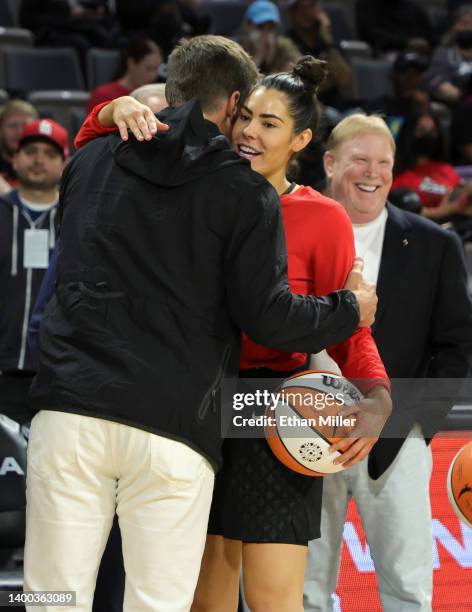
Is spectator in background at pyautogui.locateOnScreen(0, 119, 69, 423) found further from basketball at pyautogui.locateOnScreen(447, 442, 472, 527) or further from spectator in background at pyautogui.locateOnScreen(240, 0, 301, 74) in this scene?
spectator in background at pyautogui.locateOnScreen(240, 0, 301, 74)

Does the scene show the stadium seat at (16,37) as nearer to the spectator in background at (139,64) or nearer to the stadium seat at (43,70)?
the stadium seat at (43,70)

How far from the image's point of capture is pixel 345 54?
9.77 metres

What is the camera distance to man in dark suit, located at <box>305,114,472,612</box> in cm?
343

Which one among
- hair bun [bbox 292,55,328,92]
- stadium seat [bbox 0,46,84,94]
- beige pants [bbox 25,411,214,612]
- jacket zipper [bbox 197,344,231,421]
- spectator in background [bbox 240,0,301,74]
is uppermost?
hair bun [bbox 292,55,328,92]

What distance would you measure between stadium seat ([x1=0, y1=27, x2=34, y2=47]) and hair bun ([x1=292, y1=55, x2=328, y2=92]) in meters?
6.45

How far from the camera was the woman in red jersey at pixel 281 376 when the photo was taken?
2.87 metres

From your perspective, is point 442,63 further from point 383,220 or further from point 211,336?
point 211,336

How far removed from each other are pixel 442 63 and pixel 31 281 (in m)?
5.57

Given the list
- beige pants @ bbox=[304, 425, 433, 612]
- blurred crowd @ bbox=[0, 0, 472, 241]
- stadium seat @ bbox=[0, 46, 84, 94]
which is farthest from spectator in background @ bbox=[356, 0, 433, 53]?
beige pants @ bbox=[304, 425, 433, 612]

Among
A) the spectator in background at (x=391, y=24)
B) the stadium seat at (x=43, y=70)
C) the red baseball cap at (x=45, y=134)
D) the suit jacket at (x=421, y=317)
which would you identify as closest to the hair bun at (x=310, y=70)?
the suit jacket at (x=421, y=317)

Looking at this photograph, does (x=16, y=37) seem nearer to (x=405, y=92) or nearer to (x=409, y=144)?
(x=405, y=92)

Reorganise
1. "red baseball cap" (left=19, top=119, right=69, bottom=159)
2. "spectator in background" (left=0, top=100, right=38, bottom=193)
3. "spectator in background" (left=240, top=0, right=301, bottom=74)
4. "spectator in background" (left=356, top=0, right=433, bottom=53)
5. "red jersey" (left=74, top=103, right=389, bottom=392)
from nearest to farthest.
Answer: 1. "red jersey" (left=74, top=103, right=389, bottom=392)
2. "red baseball cap" (left=19, top=119, right=69, bottom=159)
3. "spectator in background" (left=0, top=100, right=38, bottom=193)
4. "spectator in background" (left=240, top=0, right=301, bottom=74)
5. "spectator in background" (left=356, top=0, right=433, bottom=53)

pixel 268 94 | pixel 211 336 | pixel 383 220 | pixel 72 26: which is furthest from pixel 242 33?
pixel 211 336

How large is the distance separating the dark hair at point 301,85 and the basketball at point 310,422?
0.75 m
